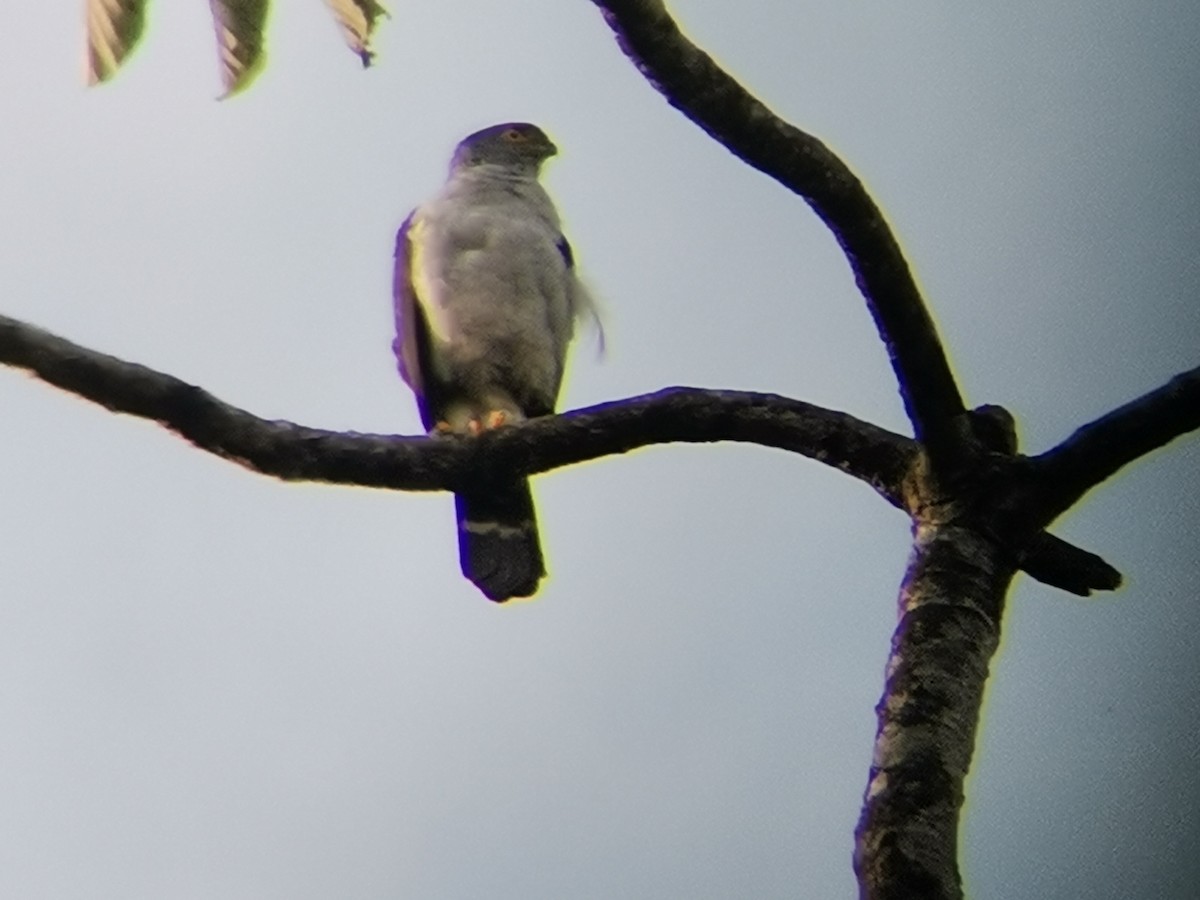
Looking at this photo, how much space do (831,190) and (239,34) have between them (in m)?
0.80

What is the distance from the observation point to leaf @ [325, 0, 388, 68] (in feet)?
6.48

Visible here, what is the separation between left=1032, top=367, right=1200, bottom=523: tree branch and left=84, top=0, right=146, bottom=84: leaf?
1253 millimetres

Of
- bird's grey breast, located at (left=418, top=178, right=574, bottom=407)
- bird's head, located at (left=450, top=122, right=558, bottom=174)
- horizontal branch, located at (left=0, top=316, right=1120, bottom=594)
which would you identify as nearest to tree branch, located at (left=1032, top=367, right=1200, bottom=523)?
horizontal branch, located at (left=0, top=316, right=1120, bottom=594)

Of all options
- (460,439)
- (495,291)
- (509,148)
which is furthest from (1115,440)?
(509,148)

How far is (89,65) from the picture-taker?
1.79 m

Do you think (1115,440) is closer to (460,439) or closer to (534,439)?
(534,439)

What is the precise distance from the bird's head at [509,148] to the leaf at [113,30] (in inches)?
78.4

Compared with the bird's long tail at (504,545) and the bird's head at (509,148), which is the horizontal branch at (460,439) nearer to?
the bird's long tail at (504,545)

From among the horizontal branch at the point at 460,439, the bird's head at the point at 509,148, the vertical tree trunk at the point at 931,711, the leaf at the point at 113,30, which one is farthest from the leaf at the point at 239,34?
the bird's head at the point at 509,148

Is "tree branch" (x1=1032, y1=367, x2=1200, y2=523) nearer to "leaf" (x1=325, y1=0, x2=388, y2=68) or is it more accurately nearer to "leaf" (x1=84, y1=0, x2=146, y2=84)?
"leaf" (x1=325, y1=0, x2=388, y2=68)

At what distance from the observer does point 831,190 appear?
1.74 meters

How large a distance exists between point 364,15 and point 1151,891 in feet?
6.38

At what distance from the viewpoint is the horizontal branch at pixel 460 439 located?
1.69m

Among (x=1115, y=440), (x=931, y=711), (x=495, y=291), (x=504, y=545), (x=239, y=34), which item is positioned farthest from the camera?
(x=495, y=291)
